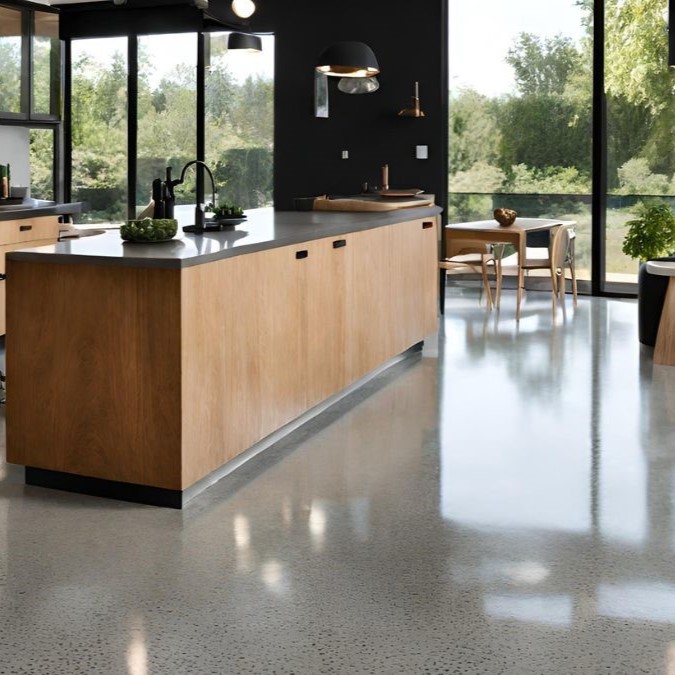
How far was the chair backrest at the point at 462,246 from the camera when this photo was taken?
29.1ft

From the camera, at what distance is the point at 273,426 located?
4699 millimetres

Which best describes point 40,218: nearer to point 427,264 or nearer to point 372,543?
point 427,264

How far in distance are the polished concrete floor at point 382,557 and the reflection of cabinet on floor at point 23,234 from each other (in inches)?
106

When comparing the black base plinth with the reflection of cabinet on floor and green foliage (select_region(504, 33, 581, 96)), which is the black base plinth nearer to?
the reflection of cabinet on floor

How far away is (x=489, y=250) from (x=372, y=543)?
599 cm

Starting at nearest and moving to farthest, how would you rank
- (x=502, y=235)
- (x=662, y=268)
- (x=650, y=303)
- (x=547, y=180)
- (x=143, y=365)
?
1. (x=143, y=365)
2. (x=662, y=268)
3. (x=650, y=303)
4. (x=502, y=235)
5. (x=547, y=180)

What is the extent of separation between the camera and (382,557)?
11.4 feet

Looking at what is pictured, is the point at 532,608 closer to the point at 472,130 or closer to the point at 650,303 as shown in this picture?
the point at 650,303

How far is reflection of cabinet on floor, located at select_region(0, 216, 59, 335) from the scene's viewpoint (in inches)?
274

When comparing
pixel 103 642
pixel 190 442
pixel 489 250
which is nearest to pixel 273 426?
pixel 190 442

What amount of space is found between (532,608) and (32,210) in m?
5.22

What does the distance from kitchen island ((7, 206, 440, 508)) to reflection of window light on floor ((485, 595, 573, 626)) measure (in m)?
1.36

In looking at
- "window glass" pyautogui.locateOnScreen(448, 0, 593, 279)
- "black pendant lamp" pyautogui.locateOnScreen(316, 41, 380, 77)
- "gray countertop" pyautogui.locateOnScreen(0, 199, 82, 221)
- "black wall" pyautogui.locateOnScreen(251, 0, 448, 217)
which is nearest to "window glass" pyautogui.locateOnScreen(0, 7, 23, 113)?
"gray countertop" pyautogui.locateOnScreen(0, 199, 82, 221)

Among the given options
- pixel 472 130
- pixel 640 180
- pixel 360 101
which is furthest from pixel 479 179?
pixel 640 180
